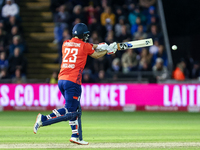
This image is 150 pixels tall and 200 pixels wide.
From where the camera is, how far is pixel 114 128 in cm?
1141

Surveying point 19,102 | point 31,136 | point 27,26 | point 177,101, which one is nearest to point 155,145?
point 31,136

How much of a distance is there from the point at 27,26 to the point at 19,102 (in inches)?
216

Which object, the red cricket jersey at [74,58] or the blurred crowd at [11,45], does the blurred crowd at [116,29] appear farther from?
the red cricket jersey at [74,58]

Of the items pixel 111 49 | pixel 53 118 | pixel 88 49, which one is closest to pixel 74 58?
pixel 88 49

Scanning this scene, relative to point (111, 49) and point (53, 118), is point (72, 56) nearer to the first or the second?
point (111, 49)

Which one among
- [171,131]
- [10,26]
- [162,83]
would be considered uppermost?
[10,26]

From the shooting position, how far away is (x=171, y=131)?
10711 mm

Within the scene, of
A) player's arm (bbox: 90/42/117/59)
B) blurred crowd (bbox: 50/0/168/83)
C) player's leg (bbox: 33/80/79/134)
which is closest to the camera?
player's leg (bbox: 33/80/79/134)

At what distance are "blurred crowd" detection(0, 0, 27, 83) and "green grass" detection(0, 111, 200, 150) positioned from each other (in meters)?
2.09

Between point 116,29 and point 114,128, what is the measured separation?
778cm

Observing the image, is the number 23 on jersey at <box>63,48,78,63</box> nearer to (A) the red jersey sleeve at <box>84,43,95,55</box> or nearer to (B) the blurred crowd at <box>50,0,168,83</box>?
(A) the red jersey sleeve at <box>84,43,95,55</box>

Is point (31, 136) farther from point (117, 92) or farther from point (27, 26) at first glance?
point (27, 26)

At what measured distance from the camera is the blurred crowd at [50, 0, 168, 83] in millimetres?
16922

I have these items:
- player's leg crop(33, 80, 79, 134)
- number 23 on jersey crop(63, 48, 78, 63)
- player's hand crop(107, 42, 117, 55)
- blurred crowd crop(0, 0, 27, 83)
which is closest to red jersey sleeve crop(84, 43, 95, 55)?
number 23 on jersey crop(63, 48, 78, 63)
